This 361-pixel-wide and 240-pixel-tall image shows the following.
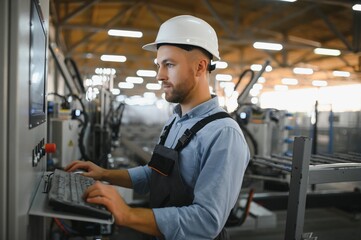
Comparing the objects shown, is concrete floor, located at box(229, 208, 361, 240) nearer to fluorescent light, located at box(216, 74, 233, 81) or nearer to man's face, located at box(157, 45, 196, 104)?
man's face, located at box(157, 45, 196, 104)

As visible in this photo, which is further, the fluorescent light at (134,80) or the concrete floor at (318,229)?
the fluorescent light at (134,80)

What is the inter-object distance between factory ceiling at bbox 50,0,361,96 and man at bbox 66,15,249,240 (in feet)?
13.8

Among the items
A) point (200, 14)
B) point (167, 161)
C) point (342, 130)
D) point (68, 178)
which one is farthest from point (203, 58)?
point (200, 14)

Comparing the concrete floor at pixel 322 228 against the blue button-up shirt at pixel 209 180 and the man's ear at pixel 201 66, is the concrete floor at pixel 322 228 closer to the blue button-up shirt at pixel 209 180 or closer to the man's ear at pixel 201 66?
the blue button-up shirt at pixel 209 180

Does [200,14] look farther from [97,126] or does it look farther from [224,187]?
[224,187]

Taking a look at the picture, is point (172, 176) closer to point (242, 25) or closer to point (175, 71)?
point (175, 71)

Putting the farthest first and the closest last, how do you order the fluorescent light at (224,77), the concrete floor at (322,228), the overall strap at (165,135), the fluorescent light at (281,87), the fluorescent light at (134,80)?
the fluorescent light at (281,87), the fluorescent light at (134,80), the fluorescent light at (224,77), the concrete floor at (322,228), the overall strap at (165,135)

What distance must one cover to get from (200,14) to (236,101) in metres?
5.24

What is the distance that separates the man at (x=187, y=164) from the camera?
0.98 metres

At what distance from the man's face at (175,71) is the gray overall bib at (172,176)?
152mm

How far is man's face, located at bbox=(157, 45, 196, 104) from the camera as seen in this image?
3.84ft

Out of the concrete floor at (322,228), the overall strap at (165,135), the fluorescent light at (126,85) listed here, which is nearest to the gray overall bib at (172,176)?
the overall strap at (165,135)

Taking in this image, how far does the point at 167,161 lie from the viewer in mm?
1186

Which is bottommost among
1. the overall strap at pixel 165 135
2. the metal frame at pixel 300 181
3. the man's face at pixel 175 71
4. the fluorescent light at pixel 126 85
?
the metal frame at pixel 300 181
